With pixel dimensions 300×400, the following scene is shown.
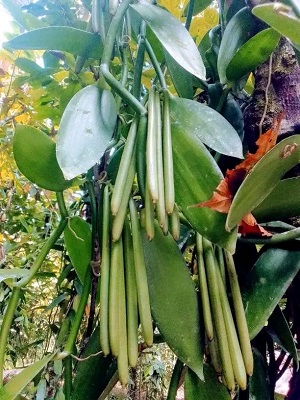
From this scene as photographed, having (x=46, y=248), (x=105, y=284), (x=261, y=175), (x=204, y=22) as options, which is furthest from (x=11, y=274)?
(x=204, y=22)

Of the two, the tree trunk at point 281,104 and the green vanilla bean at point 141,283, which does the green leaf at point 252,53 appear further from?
the green vanilla bean at point 141,283

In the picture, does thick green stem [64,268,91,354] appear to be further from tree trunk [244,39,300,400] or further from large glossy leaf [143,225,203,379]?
tree trunk [244,39,300,400]

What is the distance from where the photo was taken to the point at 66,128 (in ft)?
1.05

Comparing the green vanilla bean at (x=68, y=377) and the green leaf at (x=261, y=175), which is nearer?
the green leaf at (x=261, y=175)

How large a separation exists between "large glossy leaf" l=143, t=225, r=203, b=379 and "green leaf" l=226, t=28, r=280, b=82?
20cm

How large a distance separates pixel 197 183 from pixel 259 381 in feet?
Result: 0.69

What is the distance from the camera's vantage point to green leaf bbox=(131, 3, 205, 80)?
0.34 metres

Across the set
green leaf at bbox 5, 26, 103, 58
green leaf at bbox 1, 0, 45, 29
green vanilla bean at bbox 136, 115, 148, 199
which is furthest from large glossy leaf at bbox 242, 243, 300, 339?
green leaf at bbox 1, 0, 45, 29

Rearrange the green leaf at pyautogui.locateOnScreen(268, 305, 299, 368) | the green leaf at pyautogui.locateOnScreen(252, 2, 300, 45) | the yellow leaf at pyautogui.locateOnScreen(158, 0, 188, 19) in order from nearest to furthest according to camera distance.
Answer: the green leaf at pyautogui.locateOnScreen(252, 2, 300, 45) < the green leaf at pyautogui.locateOnScreen(268, 305, 299, 368) < the yellow leaf at pyautogui.locateOnScreen(158, 0, 188, 19)

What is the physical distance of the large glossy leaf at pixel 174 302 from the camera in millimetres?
313

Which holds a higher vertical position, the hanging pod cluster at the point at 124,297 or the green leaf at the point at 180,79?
the green leaf at the point at 180,79

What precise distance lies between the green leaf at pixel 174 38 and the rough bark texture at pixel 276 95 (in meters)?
0.11

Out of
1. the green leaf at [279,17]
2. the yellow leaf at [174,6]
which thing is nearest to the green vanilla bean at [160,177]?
the green leaf at [279,17]

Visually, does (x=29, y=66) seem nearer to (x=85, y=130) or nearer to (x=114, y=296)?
(x=85, y=130)
